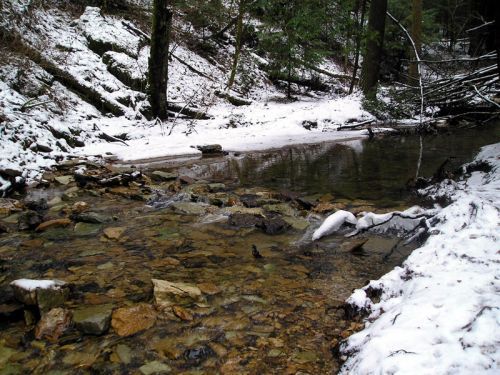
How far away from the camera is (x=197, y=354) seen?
7.95 feet

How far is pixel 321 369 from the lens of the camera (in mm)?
2258

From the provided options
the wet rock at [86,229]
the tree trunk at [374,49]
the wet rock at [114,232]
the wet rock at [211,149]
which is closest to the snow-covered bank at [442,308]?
the wet rock at [114,232]

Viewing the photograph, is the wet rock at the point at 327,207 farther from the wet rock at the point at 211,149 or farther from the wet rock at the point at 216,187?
the wet rock at the point at 211,149

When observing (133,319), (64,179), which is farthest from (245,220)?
(64,179)

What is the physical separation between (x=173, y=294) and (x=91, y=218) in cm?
226

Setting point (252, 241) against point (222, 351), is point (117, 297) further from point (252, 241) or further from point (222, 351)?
point (252, 241)

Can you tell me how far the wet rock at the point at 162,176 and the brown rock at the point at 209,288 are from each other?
394 centimetres

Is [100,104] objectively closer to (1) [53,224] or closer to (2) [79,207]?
(2) [79,207]

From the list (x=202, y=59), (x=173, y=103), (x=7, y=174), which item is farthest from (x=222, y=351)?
(x=202, y=59)

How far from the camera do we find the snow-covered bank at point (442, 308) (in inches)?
73.1

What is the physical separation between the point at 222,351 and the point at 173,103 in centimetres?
1070

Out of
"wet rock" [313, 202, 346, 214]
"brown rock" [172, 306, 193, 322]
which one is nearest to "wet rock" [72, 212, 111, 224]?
"brown rock" [172, 306, 193, 322]

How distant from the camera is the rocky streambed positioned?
2418 millimetres

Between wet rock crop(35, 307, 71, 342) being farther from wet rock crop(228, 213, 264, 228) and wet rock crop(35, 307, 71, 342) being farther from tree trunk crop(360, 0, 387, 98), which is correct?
tree trunk crop(360, 0, 387, 98)
